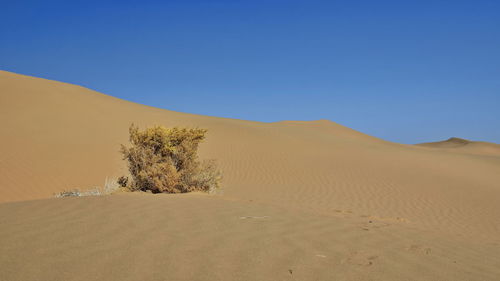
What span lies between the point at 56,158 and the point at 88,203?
1030 cm

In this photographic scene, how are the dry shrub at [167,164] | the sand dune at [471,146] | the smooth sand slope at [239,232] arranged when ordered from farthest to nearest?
the sand dune at [471,146], the dry shrub at [167,164], the smooth sand slope at [239,232]

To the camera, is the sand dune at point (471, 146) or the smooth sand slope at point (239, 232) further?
the sand dune at point (471, 146)

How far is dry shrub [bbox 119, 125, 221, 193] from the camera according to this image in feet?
26.8

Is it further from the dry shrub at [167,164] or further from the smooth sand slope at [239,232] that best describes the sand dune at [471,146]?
the dry shrub at [167,164]

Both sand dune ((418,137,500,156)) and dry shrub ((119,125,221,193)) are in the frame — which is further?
sand dune ((418,137,500,156))

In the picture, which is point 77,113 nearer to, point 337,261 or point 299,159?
point 299,159

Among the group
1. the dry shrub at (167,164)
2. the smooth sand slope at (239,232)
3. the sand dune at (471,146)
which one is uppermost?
the sand dune at (471,146)


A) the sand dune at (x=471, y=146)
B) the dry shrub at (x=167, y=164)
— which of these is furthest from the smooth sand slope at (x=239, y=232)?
the sand dune at (x=471, y=146)

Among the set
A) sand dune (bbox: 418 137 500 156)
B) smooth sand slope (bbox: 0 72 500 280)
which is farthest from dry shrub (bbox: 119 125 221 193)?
sand dune (bbox: 418 137 500 156)

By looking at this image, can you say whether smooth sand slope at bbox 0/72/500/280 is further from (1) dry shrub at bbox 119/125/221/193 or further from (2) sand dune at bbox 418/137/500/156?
(2) sand dune at bbox 418/137/500/156

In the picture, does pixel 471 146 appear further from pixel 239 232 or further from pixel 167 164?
pixel 239 232

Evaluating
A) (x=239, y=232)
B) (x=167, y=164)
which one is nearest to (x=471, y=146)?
(x=167, y=164)

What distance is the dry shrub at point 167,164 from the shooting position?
26.8ft

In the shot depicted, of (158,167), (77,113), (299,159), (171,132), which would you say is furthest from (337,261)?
(77,113)
